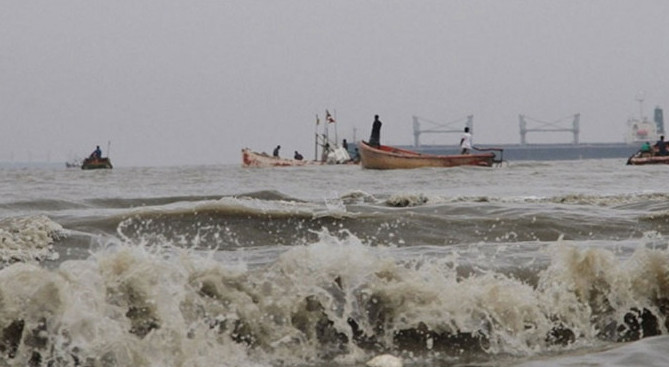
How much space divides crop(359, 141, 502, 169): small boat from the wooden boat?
14.0m

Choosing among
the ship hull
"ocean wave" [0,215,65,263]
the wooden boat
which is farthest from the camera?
the ship hull

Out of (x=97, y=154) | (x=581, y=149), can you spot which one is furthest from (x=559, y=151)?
(x=97, y=154)

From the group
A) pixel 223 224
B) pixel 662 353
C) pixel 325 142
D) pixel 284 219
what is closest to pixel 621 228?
pixel 284 219

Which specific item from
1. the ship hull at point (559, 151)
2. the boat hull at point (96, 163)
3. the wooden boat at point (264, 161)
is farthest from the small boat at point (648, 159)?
the ship hull at point (559, 151)

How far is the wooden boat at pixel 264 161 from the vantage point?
156 feet

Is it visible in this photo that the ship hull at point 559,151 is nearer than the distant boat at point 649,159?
No

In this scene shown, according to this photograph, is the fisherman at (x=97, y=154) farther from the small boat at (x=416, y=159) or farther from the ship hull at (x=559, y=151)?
the ship hull at (x=559, y=151)

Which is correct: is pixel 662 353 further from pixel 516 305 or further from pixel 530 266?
pixel 530 266

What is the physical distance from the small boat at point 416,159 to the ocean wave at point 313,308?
26915mm

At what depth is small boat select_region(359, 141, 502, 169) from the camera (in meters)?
32.0

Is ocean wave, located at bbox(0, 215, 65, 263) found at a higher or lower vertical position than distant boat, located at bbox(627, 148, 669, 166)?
higher

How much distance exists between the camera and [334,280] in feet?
15.0

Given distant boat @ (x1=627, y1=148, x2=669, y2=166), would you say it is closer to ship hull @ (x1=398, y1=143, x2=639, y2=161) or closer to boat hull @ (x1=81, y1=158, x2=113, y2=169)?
boat hull @ (x1=81, y1=158, x2=113, y2=169)

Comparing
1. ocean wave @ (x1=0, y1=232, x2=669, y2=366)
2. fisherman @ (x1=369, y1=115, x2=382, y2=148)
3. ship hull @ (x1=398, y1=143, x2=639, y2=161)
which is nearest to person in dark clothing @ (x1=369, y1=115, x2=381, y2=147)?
fisherman @ (x1=369, y1=115, x2=382, y2=148)
